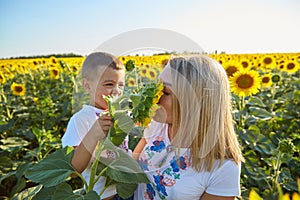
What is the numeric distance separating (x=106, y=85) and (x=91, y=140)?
443 mm

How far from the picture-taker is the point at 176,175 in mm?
1478

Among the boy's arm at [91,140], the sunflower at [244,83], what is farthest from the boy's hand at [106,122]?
the sunflower at [244,83]

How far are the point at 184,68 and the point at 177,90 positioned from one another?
106 mm

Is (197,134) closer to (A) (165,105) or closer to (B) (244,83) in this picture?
(A) (165,105)

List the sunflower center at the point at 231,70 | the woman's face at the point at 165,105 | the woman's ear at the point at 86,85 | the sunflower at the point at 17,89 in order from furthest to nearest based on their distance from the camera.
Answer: the sunflower at the point at 17,89, the sunflower center at the point at 231,70, the woman's ear at the point at 86,85, the woman's face at the point at 165,105

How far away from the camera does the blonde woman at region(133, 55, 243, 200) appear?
137cm

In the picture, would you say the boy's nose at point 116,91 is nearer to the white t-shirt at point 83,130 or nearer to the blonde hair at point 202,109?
the white t-shirt at point 83,130

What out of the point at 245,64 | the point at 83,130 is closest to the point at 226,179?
the point at 83,130

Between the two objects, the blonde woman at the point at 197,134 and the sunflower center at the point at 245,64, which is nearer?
the blonde woman at the point at 197,134

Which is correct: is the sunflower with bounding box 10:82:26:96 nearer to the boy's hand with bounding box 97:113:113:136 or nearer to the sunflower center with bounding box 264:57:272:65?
the boy's hand with bounding box 97:113:113:136

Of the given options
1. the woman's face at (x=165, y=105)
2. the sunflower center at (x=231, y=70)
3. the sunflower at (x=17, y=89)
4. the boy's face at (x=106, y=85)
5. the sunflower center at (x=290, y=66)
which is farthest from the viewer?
the sunflower center at (x=290, y=66)

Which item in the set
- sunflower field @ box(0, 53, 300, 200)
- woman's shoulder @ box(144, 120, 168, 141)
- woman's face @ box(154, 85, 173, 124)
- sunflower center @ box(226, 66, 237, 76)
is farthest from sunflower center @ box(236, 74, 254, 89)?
woman's face @ box(154, 85, 173, 124)

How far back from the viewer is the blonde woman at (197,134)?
1.37 meters

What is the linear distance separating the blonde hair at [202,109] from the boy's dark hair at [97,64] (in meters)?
0.36
